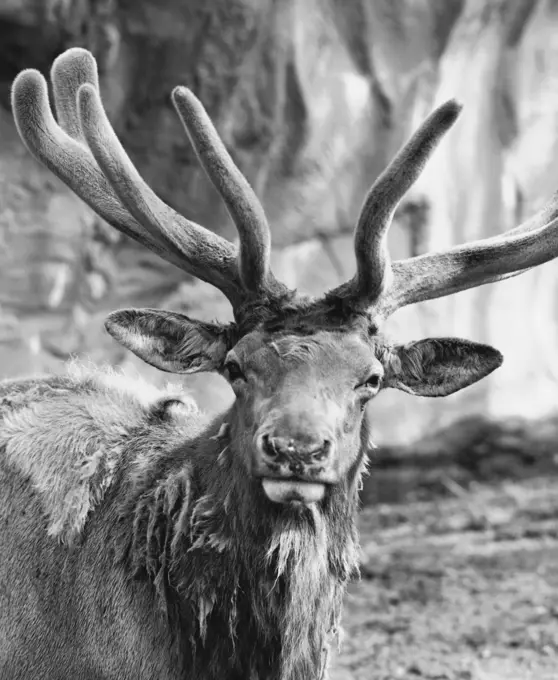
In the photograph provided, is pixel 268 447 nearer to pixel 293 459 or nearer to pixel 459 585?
pixel 293 459

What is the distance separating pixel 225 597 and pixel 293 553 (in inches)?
14.9

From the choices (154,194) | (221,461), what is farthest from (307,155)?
(221,461)

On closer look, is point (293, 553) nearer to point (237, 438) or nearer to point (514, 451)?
point (237, 438)

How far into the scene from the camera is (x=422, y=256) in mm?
5109

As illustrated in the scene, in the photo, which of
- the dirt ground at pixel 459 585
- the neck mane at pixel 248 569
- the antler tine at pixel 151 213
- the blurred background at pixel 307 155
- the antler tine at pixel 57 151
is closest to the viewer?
the neck mane at pixel 248 569

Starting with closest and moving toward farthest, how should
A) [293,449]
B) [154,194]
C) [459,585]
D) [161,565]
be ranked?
1. [293,449]
2. [161,565]
3. [154,194]
4. [459,585]

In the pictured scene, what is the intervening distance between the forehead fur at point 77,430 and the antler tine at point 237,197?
92cm

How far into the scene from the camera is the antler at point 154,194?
466 cm

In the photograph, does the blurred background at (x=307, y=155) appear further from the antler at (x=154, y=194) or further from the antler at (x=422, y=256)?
the antler at (x=422, y=256)

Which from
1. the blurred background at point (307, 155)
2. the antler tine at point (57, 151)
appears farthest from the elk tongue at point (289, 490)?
the blurred background at point (307, 155)

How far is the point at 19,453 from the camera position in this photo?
190 inches

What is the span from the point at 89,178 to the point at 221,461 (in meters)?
1.85

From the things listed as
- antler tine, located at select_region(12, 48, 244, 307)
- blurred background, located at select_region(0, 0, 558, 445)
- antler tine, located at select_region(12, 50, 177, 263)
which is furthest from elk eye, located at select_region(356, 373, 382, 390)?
blurred background, located at select_region(0, 0, 558, 445)

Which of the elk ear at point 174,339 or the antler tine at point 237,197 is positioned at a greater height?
the antler tine at point 237,197
